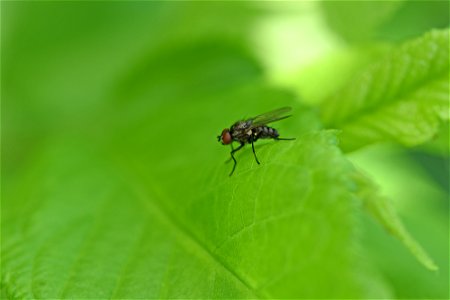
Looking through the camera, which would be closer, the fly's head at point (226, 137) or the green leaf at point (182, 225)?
the green leaf at point (182, 225)

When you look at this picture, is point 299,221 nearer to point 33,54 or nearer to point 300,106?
point 300,106

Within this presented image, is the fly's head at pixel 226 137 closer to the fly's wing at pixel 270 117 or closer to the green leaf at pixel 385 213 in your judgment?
the fly's wing at pixel 270 117

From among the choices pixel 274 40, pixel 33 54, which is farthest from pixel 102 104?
pixel 274 40

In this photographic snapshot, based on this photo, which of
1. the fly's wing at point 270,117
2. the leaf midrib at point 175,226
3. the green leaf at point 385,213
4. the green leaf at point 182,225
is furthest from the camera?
the fly's wing at point 270,117

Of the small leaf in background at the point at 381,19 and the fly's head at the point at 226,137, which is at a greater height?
the small leaf in background at the point at 381,19

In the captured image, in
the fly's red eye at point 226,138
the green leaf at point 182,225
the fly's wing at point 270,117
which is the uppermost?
the fly's wing at point 270,117

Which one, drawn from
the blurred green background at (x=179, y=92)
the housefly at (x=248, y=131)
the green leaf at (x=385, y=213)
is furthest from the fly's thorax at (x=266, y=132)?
the green leaf at (x=385, y=213)
